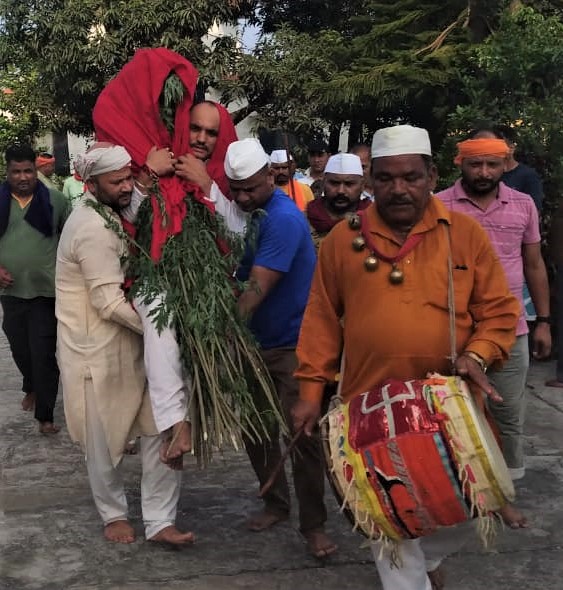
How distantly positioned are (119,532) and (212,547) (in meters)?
0.45

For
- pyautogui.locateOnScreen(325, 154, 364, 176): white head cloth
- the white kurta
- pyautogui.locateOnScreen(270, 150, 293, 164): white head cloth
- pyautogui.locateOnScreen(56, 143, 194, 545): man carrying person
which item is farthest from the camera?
pyautogui.locateOnScreen(270, 150, 293, 164): white head cloth

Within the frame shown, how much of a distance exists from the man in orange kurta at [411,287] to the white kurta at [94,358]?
1327 millimetres

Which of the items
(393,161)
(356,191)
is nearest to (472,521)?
(393,161)

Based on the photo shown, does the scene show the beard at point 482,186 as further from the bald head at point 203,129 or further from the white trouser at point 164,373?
the white trouser at point 164,373

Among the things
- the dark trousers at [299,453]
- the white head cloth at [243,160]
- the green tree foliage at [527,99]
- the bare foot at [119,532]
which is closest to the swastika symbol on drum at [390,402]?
the dark trousers at [299,453]

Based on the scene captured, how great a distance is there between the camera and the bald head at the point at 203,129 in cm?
395

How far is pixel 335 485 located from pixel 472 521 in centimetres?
49

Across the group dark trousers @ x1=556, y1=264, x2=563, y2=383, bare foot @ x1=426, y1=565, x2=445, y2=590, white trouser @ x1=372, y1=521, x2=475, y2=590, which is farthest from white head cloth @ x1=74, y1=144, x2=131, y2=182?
dark trousers @ x1=556, y1=264, x2=563, y2=383

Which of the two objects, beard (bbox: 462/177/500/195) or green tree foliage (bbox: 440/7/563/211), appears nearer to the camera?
beard (bbox: 462/177/500/195)

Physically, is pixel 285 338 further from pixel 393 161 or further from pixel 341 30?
pixel 341 30

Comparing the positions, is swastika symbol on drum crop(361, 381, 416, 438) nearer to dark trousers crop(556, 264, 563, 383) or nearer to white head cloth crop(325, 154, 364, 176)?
white head cloth crop(325, 154, 364, 176)

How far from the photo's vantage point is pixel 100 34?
19.1 m

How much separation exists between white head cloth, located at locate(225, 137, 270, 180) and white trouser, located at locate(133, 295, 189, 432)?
62cm

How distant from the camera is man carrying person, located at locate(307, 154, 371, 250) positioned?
519 centimetres
